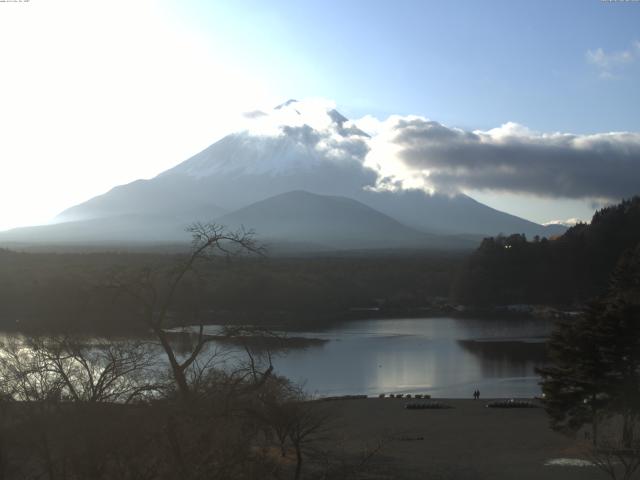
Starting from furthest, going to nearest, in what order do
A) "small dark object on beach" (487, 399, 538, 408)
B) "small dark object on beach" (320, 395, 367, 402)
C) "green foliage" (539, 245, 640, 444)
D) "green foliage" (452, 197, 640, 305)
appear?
"green foliage" (452, 197, 640, 305)
"small dark object on beach" (320, 395, 367, 402)
"small dark object on beach" (487, 399, 538, 408)
"green foliage" (539, 245, 640, 444)

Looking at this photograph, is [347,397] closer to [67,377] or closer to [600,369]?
[600,369]

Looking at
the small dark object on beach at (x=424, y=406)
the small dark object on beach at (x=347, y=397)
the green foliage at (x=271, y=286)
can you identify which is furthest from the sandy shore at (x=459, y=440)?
the green foliage at (x=271, y=286)

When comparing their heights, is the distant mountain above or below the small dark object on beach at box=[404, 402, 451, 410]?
above

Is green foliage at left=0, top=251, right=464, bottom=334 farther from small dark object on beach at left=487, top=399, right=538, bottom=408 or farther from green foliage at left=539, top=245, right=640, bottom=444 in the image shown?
green foliage at left=539, top=245, right=640, bottom=444

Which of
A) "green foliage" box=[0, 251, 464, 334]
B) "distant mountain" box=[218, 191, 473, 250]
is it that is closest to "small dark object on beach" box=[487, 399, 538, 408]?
"green foliage" box=[0, 251, 464, 334]

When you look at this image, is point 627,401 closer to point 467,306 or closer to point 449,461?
point 449,461

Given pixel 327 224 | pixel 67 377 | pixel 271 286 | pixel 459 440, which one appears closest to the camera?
pixel 67 377

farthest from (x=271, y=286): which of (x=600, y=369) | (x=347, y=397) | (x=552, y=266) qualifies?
(x=600, y=369)
